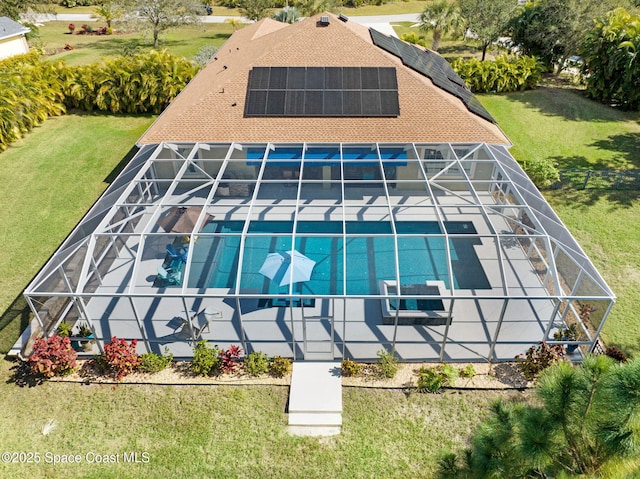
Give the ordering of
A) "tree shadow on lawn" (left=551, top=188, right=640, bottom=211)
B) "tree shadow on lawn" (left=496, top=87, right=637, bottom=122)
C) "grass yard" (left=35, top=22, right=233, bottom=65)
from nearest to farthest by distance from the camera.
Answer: "tree shadow on lawn" (left=551, top=188, right=640, bottom=211)
"tree shadow on lawn" (left=496, top=87, right=637, bottom=122)
"grass yard" (left=35, top=22, right=233, bottom=65)

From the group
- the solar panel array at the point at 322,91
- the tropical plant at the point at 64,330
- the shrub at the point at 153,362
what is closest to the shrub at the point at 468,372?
the shrub at the point at 153,362

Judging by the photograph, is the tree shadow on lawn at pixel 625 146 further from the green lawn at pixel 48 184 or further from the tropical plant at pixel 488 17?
the green lawn at pixel 48 184

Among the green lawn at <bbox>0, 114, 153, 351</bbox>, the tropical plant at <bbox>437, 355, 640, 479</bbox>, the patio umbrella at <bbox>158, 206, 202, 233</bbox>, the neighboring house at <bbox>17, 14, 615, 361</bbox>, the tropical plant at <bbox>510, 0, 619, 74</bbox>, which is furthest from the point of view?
the tropical plant at <bbox>510, 0, 619, 74</bbox>

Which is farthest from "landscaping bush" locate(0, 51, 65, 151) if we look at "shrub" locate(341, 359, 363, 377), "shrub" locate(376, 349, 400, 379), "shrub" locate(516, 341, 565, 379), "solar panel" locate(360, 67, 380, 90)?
"shrub" locate(516, 341, 565, 379)

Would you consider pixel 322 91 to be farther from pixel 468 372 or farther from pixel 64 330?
pixel 64 330

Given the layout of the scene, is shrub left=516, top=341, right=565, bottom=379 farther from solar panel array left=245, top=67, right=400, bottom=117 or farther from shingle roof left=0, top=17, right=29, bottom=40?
shingle roof left=0, top=17, right=29, bottom=40
